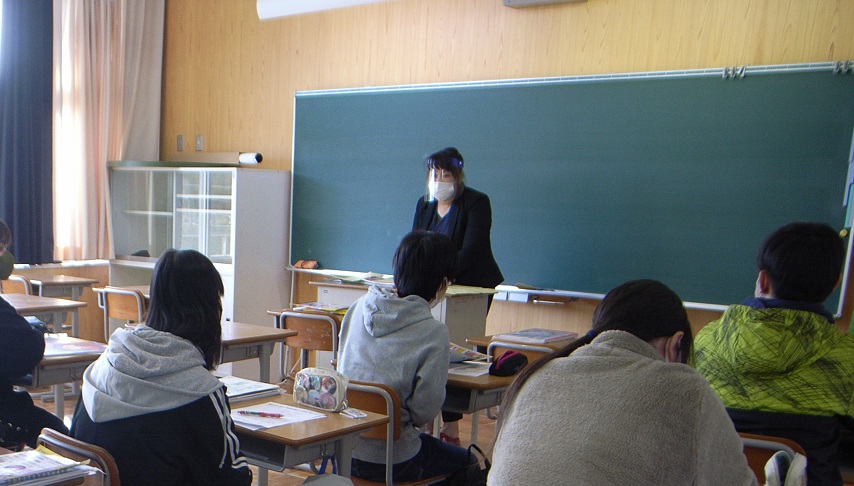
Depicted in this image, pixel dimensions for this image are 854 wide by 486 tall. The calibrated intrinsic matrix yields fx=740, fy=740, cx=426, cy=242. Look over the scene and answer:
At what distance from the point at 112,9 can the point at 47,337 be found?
14.3 feet

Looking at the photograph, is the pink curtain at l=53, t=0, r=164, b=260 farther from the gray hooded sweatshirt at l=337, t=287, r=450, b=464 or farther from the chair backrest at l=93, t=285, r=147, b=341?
the gray hooded sweatshirt at l=337, t=287, r=450, b=464

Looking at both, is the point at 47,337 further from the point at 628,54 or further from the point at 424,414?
the point at 628,54

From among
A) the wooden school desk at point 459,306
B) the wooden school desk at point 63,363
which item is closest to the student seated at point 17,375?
the wooden school desk at point 63,363

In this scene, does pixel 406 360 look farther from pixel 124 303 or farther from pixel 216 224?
pixel 216 224

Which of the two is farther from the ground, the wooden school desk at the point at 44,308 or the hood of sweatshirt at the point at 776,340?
the hood of sweatshirt at the point at 776,340

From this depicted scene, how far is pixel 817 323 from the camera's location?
2010mm

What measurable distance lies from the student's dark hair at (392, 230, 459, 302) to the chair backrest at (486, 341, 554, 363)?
2.72ft

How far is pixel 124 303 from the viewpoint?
4441mm

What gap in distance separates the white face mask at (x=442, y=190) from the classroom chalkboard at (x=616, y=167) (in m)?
0.95

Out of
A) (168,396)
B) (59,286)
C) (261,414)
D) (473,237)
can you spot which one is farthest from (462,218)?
(59,286)

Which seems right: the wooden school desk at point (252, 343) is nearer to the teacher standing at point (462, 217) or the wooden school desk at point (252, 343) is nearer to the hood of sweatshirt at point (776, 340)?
the teacher standing at point (462, 217)

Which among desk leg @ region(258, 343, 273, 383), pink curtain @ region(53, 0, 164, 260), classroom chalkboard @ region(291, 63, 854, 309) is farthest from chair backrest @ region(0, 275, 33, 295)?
desk leg @ region(258, 343, 273, 383)

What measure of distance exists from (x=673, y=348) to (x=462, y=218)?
284 cm

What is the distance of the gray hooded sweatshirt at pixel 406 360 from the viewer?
7.86 feet
